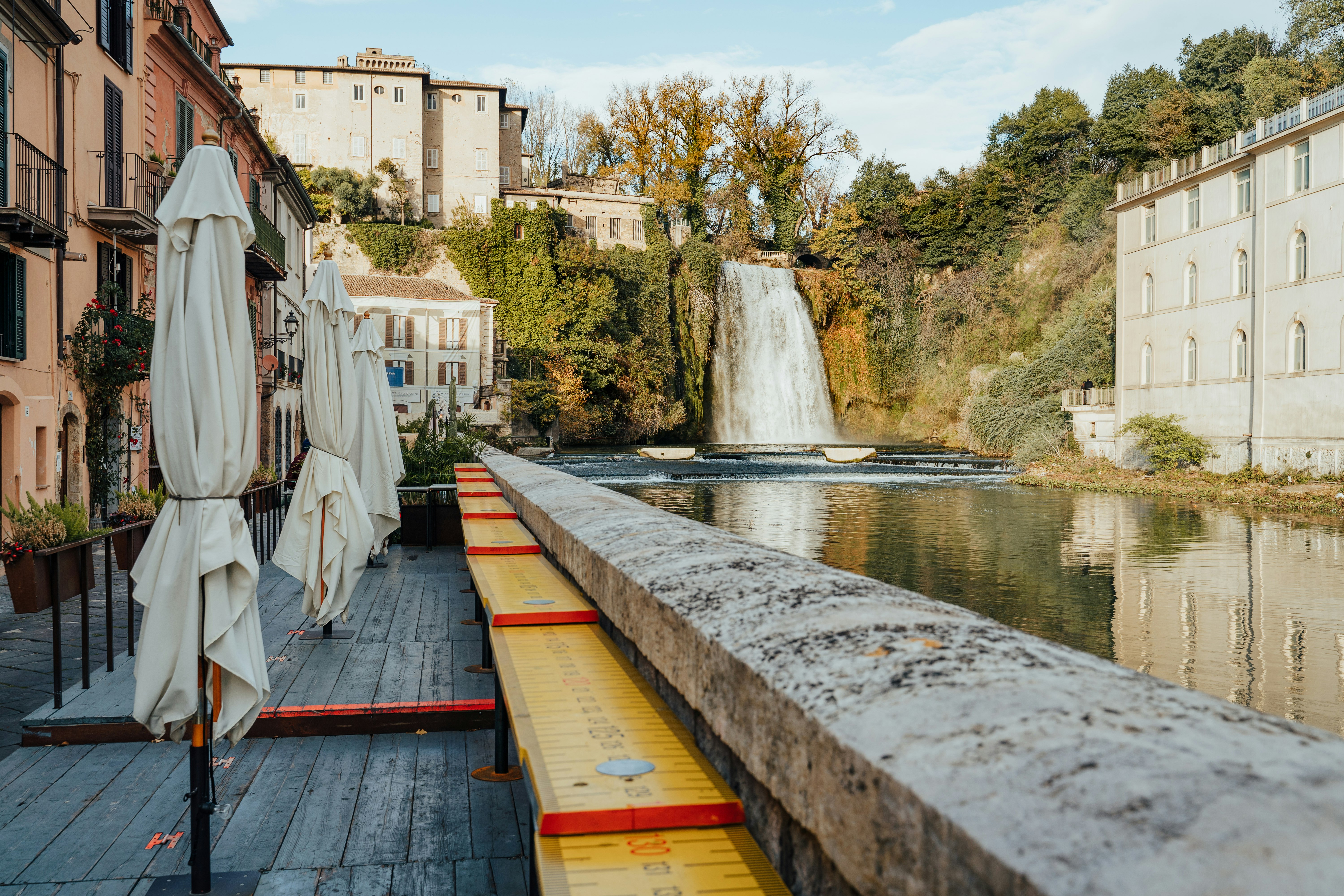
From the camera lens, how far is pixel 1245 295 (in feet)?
88.9

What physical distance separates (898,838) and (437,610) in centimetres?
602

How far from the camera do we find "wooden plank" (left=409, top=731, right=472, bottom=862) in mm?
2971

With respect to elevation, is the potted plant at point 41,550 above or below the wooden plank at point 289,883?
above

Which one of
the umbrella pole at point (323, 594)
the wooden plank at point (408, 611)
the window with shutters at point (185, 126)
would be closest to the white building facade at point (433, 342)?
the window with shutters at point (185, 126)

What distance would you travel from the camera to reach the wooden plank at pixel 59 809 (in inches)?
114

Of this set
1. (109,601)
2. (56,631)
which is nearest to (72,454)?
(109,601)

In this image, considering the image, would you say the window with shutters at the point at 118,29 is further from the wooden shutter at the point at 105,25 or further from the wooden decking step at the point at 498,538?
the wooden decking step at the point at 498,538

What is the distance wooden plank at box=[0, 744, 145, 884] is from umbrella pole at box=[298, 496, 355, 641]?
1642mm

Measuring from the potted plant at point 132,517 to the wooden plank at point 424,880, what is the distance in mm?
6401

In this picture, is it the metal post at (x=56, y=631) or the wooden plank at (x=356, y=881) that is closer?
the wooden plank at (x=356, y=881)

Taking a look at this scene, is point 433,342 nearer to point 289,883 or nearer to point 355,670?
point 355,670

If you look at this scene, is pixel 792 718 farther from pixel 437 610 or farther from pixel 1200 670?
pixel 1200 670

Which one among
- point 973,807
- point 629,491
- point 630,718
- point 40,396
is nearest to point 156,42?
point 40,396

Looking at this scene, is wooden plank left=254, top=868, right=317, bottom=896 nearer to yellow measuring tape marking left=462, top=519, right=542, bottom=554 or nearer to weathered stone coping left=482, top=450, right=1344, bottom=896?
weathered stone coping left=482, top=450, right=1344, bottom=896
